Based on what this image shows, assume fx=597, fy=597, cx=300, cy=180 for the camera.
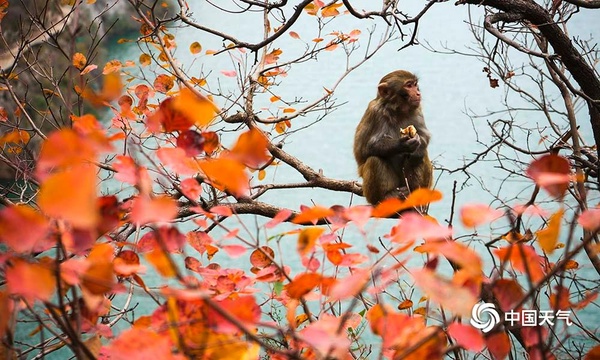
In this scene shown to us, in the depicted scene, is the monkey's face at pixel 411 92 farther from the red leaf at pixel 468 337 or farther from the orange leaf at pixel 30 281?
the orange leaf at pixel 30 281

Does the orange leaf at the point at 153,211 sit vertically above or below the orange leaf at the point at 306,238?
below

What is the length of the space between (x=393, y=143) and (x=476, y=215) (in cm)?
187

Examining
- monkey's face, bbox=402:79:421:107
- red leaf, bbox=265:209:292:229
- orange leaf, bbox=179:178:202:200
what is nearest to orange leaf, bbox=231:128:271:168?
red leaf, bbox=265:209:292:229

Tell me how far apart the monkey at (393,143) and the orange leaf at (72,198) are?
202 centimetres

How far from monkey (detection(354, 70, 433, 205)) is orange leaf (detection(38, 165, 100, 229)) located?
2.02 metres

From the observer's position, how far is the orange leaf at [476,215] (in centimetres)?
51

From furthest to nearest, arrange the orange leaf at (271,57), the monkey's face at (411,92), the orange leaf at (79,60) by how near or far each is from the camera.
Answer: the monkey's face at (411,92), the orange leaf at (271,57), the orange leaf at (79,60)

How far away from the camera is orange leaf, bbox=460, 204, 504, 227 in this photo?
1.68 feet

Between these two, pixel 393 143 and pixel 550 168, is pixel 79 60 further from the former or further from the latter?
pixel 550 168

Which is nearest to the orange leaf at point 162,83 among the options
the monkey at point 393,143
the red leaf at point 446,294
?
the monkey at point 393,143

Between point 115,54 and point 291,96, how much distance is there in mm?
1705

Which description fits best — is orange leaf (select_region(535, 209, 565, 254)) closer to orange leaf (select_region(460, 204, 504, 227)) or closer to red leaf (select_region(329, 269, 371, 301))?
orange leaf (select_region(460, 204, 504, 227))

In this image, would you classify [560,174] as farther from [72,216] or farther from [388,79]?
[388,79]

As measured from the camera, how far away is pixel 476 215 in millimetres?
521
